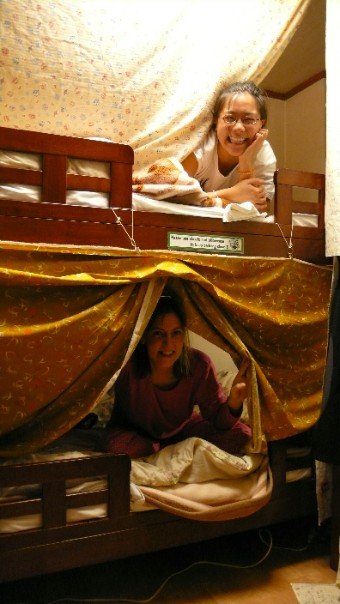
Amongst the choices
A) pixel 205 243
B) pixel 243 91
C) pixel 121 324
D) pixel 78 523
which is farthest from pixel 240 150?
pixel 78 523

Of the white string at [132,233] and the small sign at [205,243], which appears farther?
the small sign at [205,243]

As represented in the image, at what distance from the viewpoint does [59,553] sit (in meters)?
1.52

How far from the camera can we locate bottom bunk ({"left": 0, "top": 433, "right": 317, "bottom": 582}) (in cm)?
147

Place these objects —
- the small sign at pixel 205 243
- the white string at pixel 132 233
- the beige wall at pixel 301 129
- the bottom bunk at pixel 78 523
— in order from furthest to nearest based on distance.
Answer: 1. the beige wall at pixel 301 129
2. the small sign at pixel 205 243
3. the white string at pixel 132 233
4. the bottom bunk at pixel 78 523

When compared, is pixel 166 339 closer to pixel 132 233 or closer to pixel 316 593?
pixel 132 233

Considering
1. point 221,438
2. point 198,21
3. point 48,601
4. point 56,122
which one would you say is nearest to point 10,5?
point 56,122

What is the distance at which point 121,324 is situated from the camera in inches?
65.7

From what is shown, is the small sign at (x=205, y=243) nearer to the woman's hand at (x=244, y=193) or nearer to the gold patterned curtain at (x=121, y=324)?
the gold patterned curtain at (x=121, y=324)

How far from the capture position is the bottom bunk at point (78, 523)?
1470mm

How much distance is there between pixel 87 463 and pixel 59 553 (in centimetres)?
28

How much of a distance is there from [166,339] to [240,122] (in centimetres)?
99

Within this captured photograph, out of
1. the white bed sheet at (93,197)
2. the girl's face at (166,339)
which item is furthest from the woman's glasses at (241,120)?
the girl's face at (166,339)

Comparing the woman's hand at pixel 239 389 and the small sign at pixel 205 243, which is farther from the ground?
the small sign at pixel 205 243

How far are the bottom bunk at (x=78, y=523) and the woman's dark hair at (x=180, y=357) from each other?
0.52 m
